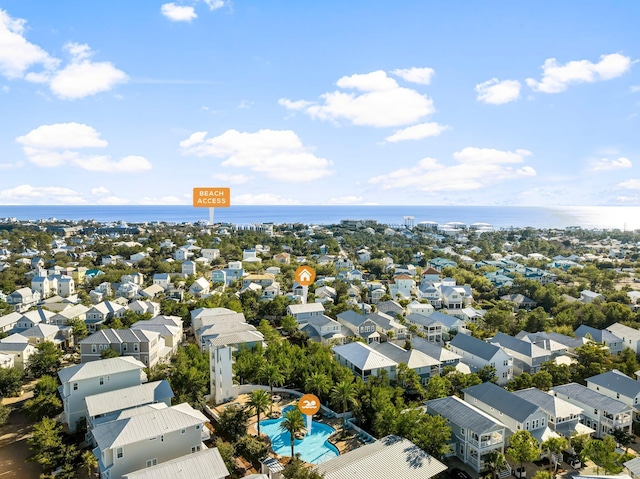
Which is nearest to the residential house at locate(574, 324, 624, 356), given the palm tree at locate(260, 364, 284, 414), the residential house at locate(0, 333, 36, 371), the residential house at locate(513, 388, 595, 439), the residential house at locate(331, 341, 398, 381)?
the residential house at locate(513, 388, 595, 439)

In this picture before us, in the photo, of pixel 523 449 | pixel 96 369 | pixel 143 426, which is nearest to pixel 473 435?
pixel 523 449

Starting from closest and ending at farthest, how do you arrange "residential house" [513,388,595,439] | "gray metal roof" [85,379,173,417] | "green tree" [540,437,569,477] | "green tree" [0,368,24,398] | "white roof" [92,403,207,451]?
"white roof" [92,403,207,451] < "green tree" [540,437,569,477] < "gray metal roof" [85,379,173,417] < "residential house" [513,388,595,439] < "green tree" [0,368,24,398]

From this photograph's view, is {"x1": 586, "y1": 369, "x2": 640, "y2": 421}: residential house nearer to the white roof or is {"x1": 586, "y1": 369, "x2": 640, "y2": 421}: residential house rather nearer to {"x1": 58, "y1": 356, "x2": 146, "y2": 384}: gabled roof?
the white roof

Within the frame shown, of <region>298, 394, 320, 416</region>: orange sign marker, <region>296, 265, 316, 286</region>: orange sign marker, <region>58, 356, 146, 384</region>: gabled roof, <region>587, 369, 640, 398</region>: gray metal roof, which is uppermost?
<region>296, 265, 316, 286</region>: orange sign marker

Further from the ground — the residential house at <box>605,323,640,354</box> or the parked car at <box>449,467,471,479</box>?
the residential house at <box>605,323,640,354</box>

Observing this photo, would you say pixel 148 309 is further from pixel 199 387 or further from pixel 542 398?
pixel 542 398

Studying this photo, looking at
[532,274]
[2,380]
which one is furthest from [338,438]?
[532,274]
